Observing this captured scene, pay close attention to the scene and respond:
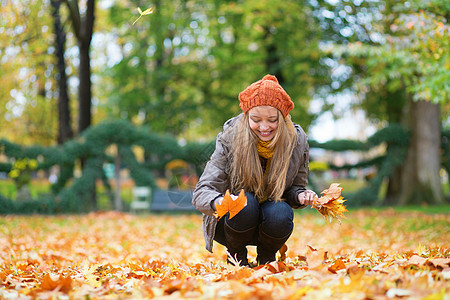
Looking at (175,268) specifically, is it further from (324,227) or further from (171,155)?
(171,155)

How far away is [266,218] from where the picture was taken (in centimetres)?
292

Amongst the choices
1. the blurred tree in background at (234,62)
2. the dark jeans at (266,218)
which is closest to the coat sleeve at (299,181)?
the dark jeans at (266,218)

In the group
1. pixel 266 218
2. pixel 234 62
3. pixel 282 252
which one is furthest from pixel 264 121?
pixel 234 62

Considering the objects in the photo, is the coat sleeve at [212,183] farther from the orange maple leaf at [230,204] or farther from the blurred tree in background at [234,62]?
the blurred tree in background at [234,62]

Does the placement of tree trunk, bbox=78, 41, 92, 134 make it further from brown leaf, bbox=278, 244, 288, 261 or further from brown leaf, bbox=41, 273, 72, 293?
brown leaf, bbox=41, 273, 72, 293

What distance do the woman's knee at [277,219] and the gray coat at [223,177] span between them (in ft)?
0.53

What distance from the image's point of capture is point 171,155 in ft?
38.7

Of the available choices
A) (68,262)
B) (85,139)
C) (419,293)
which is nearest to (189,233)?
(68,262)

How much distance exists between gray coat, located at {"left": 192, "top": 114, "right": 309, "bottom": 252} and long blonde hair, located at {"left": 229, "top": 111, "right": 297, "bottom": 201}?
0.22ft

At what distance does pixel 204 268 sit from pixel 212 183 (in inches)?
24.5

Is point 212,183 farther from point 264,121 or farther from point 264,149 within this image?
point 264,121

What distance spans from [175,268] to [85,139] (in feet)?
28.9

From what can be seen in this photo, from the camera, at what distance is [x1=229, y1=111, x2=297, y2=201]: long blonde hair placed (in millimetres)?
2896

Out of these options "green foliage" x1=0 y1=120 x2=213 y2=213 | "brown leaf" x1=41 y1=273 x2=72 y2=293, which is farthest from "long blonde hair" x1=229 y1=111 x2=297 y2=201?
"green foliage" x1=0 y1=120 x2=213 y2=213
